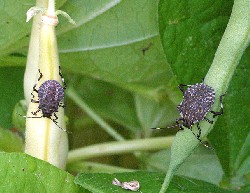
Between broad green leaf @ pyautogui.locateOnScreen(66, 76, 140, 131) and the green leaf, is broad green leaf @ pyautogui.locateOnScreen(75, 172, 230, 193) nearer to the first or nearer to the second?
the green leaf

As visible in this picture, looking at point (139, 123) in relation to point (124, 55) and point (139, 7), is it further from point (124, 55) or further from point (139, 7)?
point (139, 7)

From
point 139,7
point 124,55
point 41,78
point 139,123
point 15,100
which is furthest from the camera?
point 139,123

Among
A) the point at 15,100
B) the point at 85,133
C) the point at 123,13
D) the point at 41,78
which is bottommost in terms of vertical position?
the point at 85,133

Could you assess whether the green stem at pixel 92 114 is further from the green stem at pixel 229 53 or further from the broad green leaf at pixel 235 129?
the green stem at pixel 229 53

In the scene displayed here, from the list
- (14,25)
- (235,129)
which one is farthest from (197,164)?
(14,25)

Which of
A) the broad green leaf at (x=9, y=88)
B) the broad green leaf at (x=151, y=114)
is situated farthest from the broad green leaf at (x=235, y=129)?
the broad green leaf at (x=9, y=88)

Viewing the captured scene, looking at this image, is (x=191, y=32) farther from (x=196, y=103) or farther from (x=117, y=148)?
(x=117, y=148)

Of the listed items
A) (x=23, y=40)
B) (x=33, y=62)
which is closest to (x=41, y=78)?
(x=33, y=62)
